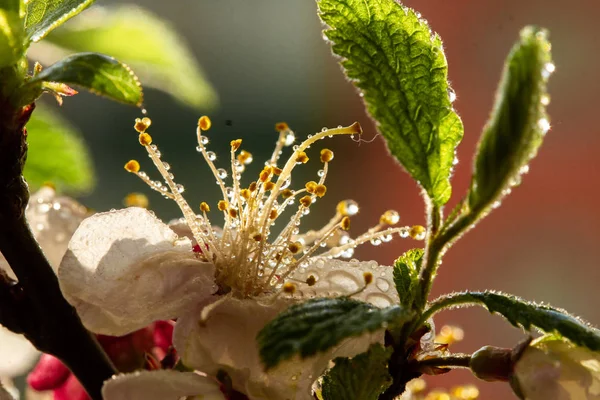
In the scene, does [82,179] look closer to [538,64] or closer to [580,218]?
[538,64]

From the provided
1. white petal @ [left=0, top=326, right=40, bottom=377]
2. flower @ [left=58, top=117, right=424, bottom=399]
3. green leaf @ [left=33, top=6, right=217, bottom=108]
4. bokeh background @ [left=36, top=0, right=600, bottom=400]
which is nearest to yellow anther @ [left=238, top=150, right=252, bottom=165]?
flower @ [left=58, top=117, right=424, bottom=399]

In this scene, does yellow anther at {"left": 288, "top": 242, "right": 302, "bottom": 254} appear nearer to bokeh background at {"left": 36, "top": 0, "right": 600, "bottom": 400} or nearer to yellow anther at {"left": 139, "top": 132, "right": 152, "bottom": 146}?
yellow anther at {"left": 139, "top": 132, "right": 152, "bottom": 146}

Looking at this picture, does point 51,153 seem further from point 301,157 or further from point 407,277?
point 407,277

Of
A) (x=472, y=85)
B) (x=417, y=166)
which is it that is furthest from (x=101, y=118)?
(x=417, y=166)

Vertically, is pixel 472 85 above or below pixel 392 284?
above

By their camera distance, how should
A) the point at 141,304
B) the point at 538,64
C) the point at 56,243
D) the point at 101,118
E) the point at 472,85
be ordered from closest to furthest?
the point at 538,64
the point at 141,304
the point at 56,243
the point at 472,85
the point at 101,118
